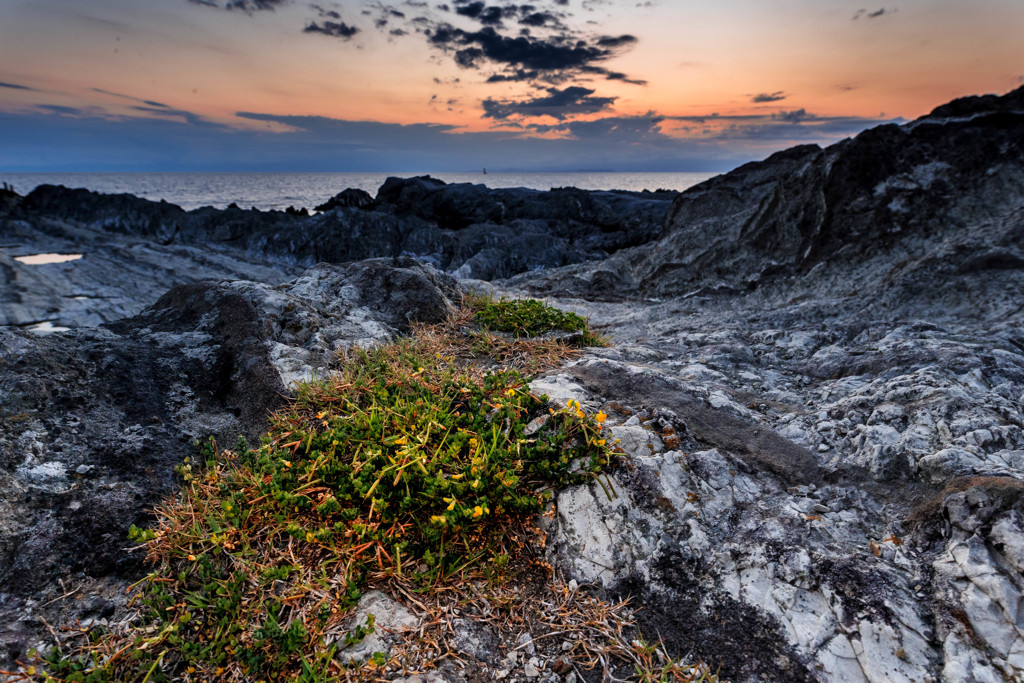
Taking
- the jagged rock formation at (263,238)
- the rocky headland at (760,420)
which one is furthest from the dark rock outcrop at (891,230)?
the jagged rock formation at (263,238)

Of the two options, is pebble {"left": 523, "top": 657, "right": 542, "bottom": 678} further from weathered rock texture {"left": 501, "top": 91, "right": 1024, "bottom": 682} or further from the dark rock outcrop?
the dark rock outcrop

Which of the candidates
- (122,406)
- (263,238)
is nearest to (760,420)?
(122,406)

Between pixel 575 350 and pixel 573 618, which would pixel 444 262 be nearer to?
pixel 575 350

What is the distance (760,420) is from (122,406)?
4488mm

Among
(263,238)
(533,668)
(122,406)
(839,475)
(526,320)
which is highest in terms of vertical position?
(526,320)

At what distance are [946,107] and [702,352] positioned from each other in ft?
23.4

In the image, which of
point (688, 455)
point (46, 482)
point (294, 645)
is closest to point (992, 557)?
point (688, 455)

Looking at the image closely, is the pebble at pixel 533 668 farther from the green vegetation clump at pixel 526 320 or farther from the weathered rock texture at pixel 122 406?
the green vegetation clump at pixel 526 320

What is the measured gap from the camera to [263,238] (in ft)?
102

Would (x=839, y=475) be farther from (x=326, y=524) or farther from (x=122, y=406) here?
(x=122, y=406)

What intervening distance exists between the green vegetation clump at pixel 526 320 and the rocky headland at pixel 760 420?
70cm

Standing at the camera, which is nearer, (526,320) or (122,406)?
(122,406)

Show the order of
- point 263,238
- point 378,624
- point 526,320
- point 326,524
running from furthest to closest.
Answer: point 263,238 < point 526,320 < point 326,524 < point 378,624

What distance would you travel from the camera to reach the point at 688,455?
285cm
